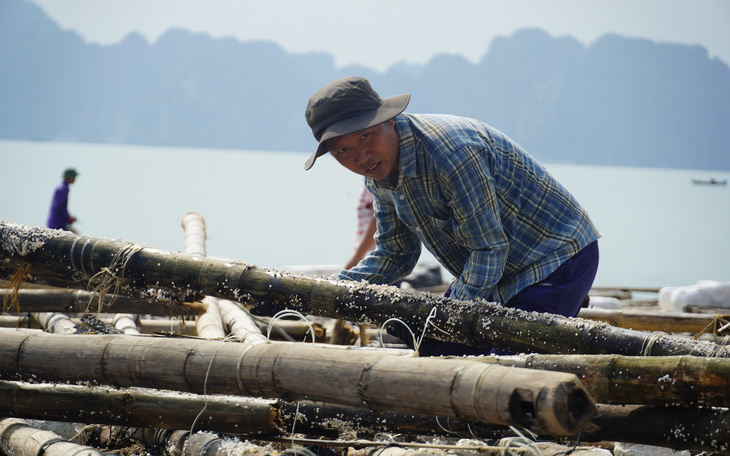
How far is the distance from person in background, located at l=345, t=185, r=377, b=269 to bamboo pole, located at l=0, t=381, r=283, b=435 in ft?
10.9

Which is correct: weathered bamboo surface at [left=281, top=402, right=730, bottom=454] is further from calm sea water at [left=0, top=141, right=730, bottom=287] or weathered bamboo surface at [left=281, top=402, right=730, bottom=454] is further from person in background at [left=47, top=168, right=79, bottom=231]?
person in background at [left=47, top=168, right=79, bottom=231]

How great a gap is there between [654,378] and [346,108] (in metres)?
1.39

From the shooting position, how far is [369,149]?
2.54 metres

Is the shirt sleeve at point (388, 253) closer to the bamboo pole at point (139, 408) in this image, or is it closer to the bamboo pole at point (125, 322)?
the bamboo pole at point (139, 408)

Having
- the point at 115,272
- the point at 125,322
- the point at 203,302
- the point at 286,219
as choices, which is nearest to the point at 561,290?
the point at 115,272

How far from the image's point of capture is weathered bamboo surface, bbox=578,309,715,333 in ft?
16.0

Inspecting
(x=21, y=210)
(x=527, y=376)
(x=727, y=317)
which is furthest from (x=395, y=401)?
(x=21, y=210)

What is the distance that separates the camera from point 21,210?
107 ft

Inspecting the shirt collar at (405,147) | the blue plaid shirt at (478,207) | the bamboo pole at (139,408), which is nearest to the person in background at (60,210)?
the bamboo pole at (139,408)

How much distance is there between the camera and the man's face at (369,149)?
251cm

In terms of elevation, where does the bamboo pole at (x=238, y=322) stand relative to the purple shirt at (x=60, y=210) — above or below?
below

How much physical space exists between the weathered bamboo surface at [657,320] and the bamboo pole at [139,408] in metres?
3.20

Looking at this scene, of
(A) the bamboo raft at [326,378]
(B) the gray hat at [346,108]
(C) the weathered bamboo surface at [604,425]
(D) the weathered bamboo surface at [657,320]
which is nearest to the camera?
(A) the bamboo raft at [326,378]

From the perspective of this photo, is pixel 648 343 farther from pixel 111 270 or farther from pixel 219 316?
pixel 219 316
